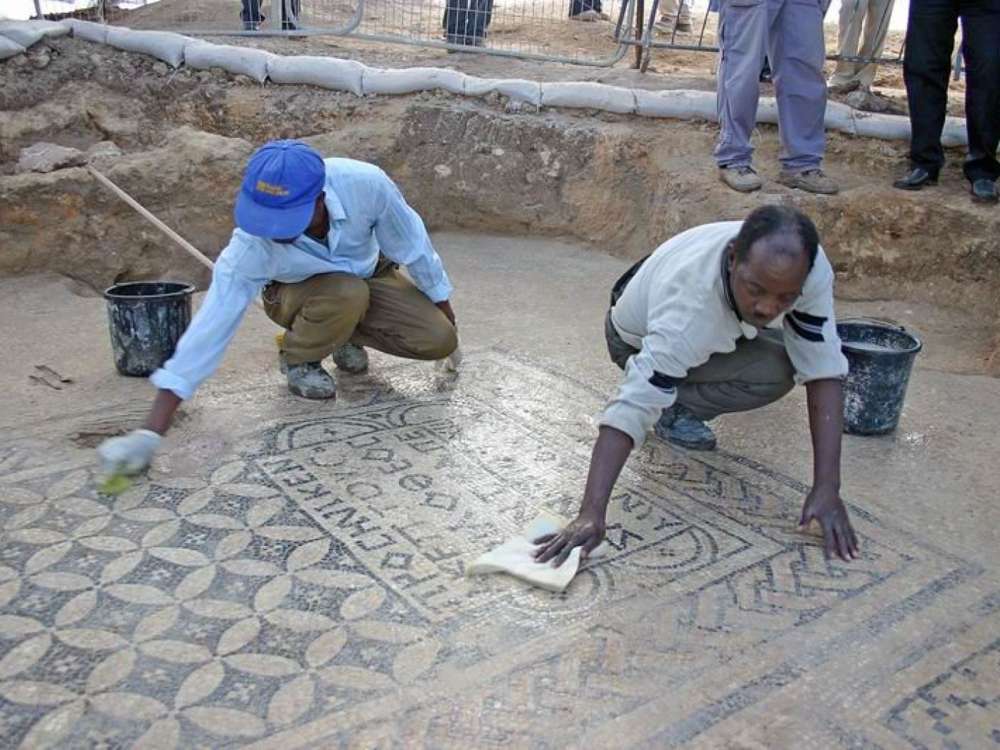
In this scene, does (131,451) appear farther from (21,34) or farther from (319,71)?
(21,34)

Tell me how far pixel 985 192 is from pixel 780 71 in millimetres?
1253

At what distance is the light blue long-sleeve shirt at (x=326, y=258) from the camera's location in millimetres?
2721

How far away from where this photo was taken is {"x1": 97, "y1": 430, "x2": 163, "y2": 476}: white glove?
2.59 m

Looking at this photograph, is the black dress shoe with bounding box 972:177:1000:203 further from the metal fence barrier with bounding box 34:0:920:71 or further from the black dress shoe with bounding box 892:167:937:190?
the metal fence barrier with bounding box 34:0:920:71

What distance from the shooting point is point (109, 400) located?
3.47 m

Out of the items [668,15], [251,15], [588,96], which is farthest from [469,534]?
[668,15]

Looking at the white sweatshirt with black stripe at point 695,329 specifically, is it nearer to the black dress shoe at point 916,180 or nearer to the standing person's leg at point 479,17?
the black dress shoe at point 916,180

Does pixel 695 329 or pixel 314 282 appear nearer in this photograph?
pixel 695 329

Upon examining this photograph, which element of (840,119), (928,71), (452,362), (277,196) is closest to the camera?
(277,196)

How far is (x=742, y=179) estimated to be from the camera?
5055 mm

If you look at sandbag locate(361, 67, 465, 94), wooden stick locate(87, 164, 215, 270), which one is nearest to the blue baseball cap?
wooden stick locate(87, 164, 215, 270)

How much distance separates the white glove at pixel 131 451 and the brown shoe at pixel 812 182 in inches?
147

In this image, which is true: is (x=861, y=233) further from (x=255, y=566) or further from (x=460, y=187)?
(x=255, y=566)

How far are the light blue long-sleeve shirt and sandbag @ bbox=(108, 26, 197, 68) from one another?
3.25 m
